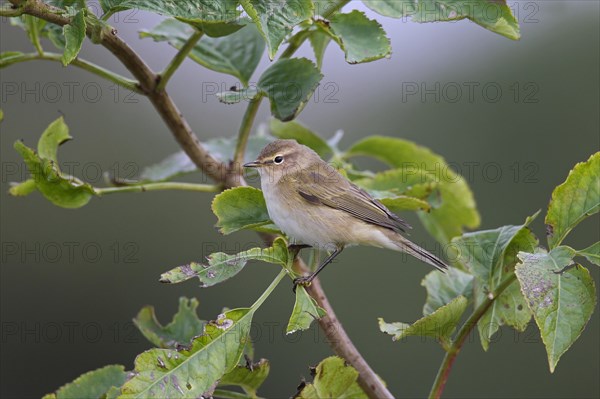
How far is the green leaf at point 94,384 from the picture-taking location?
1.80 metres

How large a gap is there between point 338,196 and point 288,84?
1.07 metres

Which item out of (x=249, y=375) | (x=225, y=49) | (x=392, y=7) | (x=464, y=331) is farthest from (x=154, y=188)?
(x=464, y=331)

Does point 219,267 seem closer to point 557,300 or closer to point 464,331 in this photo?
point 464,331

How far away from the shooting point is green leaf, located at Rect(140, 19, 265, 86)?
204 centimetres

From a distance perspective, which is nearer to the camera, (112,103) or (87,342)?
(87,342)

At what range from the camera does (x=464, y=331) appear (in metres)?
1.62

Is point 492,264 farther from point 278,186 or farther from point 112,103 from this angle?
point 112,103

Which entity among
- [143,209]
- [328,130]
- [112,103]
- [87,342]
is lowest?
[87,342]

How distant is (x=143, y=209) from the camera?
7082mm

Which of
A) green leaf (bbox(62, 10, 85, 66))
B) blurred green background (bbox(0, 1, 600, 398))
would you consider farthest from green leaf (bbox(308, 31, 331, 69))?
blurred green background (bbox(0, 1, 600, 398))

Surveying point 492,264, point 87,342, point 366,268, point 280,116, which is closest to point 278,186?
point 280,116

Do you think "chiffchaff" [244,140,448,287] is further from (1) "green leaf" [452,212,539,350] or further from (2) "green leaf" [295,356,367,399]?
(2) "green leaf" [295,356,367,399]

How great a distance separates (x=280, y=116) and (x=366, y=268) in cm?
464

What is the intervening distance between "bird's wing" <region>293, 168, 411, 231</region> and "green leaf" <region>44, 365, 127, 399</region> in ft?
3.75
